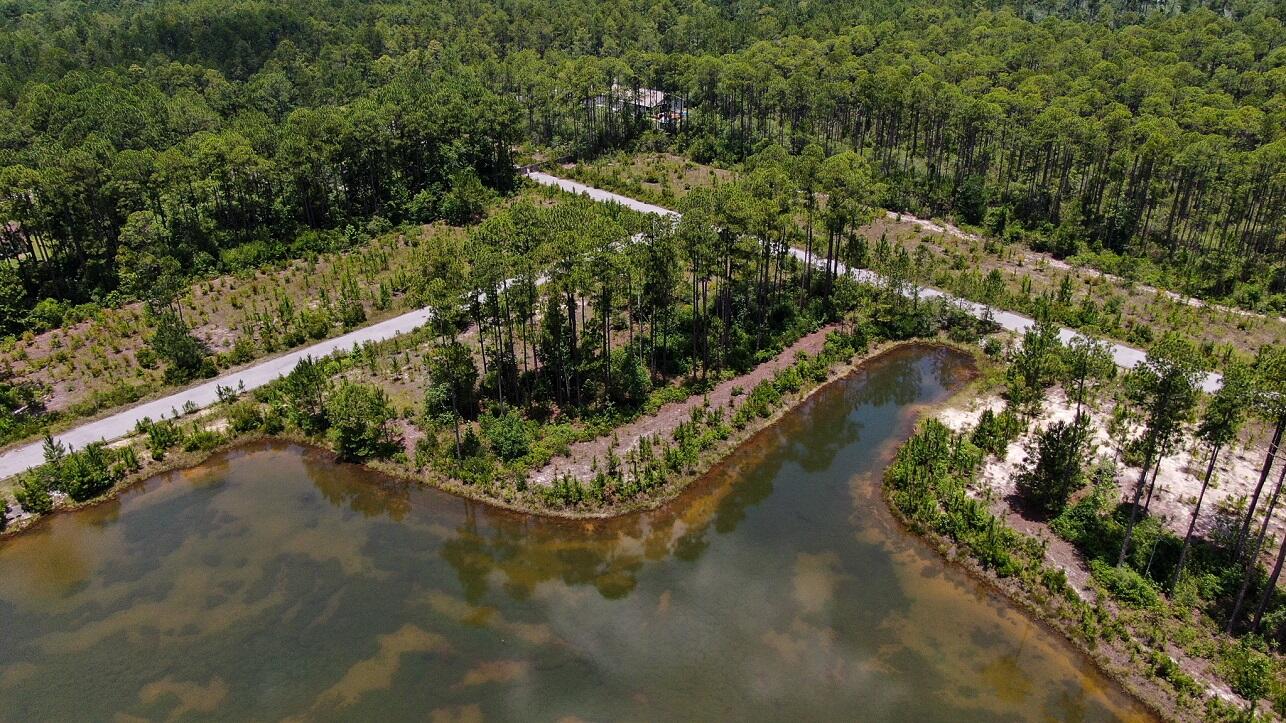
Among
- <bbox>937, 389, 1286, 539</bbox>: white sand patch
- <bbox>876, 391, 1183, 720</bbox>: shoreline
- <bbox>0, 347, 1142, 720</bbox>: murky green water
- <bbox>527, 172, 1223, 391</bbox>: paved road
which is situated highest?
<bbox>527, 172, 1223, 391</bbox>: paved road

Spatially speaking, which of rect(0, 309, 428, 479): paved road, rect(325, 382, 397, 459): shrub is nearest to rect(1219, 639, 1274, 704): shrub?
rect(325, 382, 397, 459): shrub

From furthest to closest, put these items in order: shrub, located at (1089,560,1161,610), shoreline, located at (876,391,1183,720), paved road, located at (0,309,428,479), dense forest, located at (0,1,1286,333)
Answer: dense forest, located at (0,1,1286,333), paved road, located at (0,309,428,479), shrub, located at (1089,560,1161,610), shoreline, located at (876,391,1183,720)

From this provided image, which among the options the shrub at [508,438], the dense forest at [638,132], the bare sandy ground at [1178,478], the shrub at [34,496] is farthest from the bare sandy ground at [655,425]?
the dense forest at [638,132]

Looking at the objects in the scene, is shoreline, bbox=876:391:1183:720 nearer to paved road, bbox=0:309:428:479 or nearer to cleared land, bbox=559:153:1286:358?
cleared land, bbox=559:153:1286:358

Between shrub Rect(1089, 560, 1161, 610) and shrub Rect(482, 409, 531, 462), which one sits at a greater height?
shrub Rect(482, 409, 531, 462)

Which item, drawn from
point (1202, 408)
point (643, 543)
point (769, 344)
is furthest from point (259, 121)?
point (1202, 408)

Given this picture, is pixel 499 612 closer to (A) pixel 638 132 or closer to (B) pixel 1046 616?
(B) pixel 1046 616

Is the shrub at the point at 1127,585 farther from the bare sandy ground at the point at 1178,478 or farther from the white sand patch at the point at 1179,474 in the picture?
the white sand patch at the point at 1179,474

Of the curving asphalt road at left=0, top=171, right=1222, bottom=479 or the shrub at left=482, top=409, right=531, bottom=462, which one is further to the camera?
the curving asphalt road at left=0, top=171, right=1222, bottom=479
